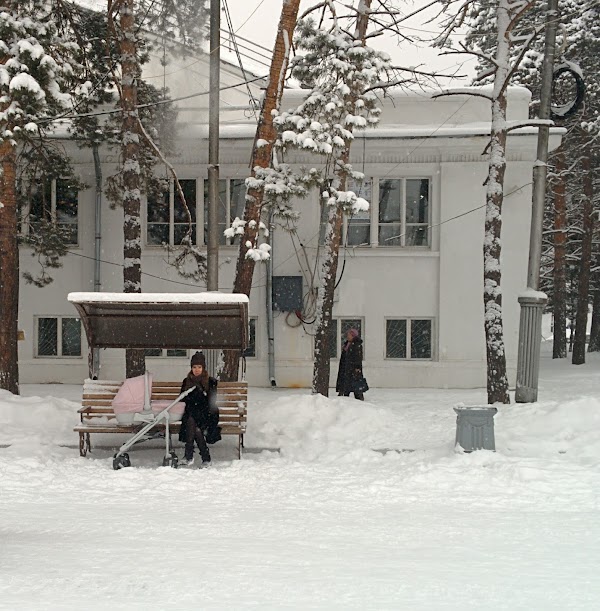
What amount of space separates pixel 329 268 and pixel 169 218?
769 cm

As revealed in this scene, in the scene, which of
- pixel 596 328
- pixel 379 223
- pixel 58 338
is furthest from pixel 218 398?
pixel 596 328

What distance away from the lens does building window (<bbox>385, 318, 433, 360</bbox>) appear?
23828 millimetres

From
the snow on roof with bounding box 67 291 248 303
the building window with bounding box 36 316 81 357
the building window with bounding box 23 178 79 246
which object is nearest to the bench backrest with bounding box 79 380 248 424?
the snow on roof with bounding box 67 291 248 303

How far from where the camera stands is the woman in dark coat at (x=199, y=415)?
10945 millimetres

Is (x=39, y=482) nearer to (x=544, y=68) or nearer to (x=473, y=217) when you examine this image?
(x=544, y=68)

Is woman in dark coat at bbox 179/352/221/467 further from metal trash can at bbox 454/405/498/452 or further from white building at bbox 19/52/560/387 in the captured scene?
white building at bbox 19/52/560/387

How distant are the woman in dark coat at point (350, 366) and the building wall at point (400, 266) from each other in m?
5.42

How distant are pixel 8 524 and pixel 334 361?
52.9ft

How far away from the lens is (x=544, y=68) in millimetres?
16516

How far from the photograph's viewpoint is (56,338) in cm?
2442

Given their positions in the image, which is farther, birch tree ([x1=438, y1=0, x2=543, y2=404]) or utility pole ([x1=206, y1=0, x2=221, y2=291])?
birch tree ([x1=438, y1=0, x2=543, y2=404])

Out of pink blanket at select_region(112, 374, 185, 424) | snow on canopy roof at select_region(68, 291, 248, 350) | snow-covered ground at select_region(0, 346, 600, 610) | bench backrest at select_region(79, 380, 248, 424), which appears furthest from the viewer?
snow on canopy roof at select_region(68, 291, 248, 350)

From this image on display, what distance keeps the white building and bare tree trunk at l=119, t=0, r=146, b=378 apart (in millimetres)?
6556

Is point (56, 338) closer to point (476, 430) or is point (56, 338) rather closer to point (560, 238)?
point (476, 430)
